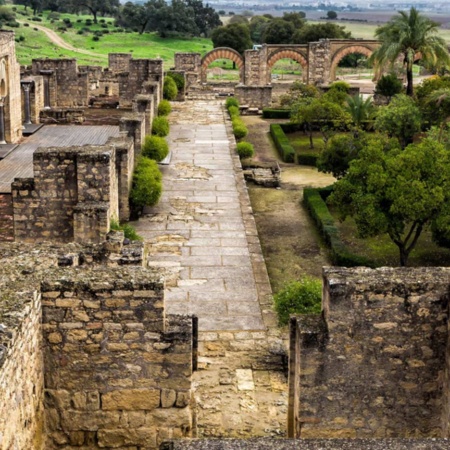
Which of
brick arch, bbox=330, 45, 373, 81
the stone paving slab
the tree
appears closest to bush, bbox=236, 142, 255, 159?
the stone paving slab

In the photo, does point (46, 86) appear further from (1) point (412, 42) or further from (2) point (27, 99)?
(1) point (412, 42)

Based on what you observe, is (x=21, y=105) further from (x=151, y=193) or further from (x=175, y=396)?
(x=175, y=396)

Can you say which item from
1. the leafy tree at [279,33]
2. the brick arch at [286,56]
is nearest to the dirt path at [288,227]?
the brick arch at [286,56]

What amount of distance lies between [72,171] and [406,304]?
25.4 ft

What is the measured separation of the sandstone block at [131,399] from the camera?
24.2 ft

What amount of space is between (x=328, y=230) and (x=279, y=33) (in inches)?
1850

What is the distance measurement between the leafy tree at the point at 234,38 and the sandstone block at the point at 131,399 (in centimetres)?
5468

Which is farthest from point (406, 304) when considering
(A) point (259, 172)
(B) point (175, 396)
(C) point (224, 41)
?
(C) point (224, 41)

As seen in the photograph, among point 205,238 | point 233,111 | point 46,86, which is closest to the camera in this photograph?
point 205,238

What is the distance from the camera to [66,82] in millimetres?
33406

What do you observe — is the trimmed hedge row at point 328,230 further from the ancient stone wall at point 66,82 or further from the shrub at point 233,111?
the ancient stone wall at point 66,82

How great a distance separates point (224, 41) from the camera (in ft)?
200

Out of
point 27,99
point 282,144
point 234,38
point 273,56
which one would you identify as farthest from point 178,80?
point 234,38

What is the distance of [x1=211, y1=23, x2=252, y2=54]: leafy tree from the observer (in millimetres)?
60562
